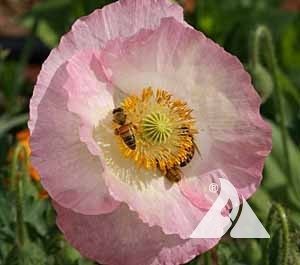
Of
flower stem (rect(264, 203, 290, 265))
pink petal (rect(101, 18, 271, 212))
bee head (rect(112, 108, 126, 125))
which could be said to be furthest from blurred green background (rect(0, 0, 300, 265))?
bee head (rect(112, 108, 126, 125))

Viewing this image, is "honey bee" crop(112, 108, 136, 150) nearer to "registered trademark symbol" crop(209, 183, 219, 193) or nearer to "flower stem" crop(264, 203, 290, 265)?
"registered trademark symbol" crop(209, 183, 219, 193)

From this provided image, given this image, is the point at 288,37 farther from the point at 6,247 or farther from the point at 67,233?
the point at 67,233

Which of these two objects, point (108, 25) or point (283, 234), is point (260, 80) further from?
point (108, 25)

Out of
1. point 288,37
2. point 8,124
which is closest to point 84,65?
point 8,124

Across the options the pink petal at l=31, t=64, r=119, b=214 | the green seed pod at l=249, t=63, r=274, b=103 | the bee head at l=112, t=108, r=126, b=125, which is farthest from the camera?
the green seed pod at l=249, t=63, r=274, b=103

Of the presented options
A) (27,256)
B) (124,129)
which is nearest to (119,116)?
(124,129)

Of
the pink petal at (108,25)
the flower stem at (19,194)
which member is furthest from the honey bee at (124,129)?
the flower stem at (19,194)
